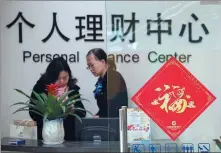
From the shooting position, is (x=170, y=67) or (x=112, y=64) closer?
(x=170, y=67)

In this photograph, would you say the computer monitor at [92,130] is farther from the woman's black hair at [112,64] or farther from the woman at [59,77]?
the woman's black hair at [112,64]

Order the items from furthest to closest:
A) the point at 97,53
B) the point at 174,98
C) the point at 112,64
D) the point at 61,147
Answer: the point at 97,53
the point at 61,147
the point at 112,64
the point at 174,98

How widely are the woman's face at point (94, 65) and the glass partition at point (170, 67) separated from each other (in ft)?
4.19

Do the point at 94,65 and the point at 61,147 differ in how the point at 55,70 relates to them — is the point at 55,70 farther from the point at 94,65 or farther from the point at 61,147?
the point at 61,147

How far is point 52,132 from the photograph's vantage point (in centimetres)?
274

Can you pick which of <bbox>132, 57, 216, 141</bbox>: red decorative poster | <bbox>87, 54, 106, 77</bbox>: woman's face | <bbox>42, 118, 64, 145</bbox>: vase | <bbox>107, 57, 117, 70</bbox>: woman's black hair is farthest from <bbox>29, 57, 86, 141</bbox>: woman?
<bbox>132, 57, 216, 141</bbox>: red decorative poster

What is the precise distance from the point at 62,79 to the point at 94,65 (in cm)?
37

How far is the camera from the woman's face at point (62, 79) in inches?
136

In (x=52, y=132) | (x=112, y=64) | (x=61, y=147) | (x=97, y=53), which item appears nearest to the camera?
(x=112, y=64)

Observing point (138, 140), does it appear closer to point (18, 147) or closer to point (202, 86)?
point (202, 86)

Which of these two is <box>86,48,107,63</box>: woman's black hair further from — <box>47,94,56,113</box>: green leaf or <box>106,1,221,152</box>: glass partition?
<box>106,1,221,152</box>: glass partition

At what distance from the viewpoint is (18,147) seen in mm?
2707

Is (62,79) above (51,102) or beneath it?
above

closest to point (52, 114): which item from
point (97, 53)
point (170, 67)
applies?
point (97, 53)
